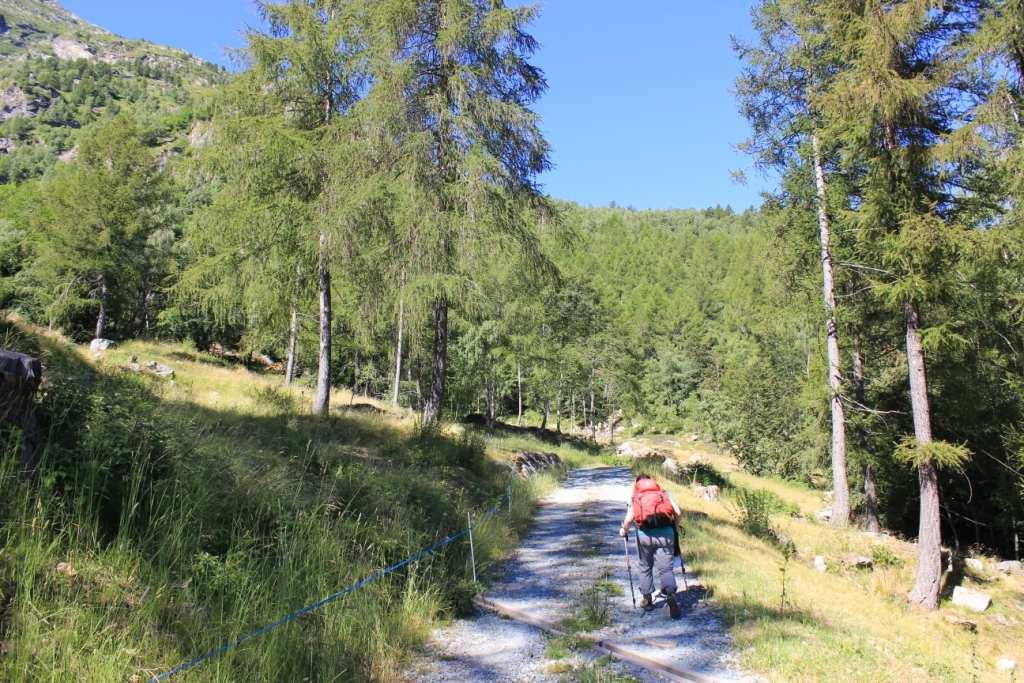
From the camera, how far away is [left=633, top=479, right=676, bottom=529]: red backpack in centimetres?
680

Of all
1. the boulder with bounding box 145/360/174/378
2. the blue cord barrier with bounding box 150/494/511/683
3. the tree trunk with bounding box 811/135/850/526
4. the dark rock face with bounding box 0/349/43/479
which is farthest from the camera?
the tree trunk with bounding box 811/135/850/526

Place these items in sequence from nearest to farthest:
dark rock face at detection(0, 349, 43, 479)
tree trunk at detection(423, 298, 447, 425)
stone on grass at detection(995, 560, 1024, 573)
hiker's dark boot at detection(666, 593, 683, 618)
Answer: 1. dark rock face at detection(0, 349, 43, 479)
2. hiker's dark boot at detection(666, 593, 683, 618)
3. tree trunk at detection(423, 298, 447, 425)
4. stone on grass at detection(995, 560, 1024, 573)

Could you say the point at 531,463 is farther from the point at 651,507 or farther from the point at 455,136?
the point at 651,507

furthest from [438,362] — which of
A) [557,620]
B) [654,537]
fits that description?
[557,620]

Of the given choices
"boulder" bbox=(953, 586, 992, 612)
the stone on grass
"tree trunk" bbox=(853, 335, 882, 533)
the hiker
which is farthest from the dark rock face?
the stone on grass

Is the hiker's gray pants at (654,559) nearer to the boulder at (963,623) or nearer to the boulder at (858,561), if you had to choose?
the boulder at (963,623)

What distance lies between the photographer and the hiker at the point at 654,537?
6559mm

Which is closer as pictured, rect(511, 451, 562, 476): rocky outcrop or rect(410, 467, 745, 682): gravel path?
rect(410, 467, 745, 682): gravel path

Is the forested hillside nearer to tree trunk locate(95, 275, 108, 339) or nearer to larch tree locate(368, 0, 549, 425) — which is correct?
larch tree locate(368, 0, 549, 425)

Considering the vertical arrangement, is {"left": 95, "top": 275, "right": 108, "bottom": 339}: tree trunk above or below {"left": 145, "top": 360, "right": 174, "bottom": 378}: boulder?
above

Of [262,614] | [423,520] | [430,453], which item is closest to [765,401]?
[430,453]

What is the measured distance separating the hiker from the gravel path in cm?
30

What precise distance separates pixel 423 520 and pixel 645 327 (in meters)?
86.2

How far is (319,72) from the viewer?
13.6m
